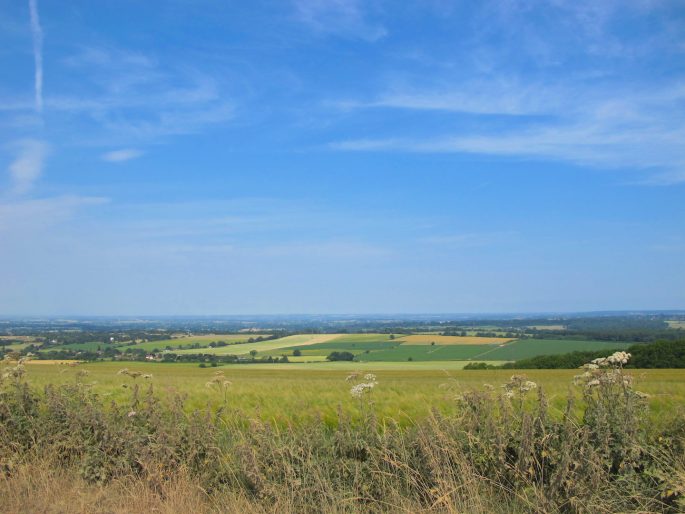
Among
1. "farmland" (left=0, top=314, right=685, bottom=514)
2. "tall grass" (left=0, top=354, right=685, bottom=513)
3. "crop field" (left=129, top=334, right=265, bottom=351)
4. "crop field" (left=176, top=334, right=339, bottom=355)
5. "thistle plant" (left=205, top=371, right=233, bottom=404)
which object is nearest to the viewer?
"tall grass" (left=0, top=354, right=685, bottom=513)

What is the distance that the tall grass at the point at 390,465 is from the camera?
5969 millimetres

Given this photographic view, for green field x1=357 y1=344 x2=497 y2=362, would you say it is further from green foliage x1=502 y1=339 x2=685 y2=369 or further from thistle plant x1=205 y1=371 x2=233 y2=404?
thistle plant x1=205 y1=371 x2=233 y2=404

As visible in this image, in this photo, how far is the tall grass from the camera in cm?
597

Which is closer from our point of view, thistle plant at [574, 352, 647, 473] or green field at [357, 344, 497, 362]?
thistle plant at [574, 352, 647, 473]

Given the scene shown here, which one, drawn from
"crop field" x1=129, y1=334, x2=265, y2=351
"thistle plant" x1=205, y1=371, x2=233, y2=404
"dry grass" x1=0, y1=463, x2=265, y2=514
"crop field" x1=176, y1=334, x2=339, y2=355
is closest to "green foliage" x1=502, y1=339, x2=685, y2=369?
"thistle plant" x1=205, y1=371, x2=233, y2=404

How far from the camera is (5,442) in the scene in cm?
880

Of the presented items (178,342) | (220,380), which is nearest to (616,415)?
(220,380)

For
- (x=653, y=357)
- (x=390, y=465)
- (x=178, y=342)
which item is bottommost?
(x=178, y=342)

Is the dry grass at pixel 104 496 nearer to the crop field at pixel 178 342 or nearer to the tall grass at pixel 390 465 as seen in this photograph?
the tall grass at pixel 390 465

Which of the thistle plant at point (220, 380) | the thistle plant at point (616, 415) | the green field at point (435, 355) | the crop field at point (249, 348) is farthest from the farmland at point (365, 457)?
the crop field at point (249, 348)

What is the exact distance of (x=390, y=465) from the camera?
6945 millimetres

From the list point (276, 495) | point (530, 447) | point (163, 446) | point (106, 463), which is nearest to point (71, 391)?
point (106, 463)

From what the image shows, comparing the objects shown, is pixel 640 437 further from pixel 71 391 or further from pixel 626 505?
pixel 71 391

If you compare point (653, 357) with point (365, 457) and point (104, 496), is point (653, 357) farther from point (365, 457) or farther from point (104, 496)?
point (104, 496)
